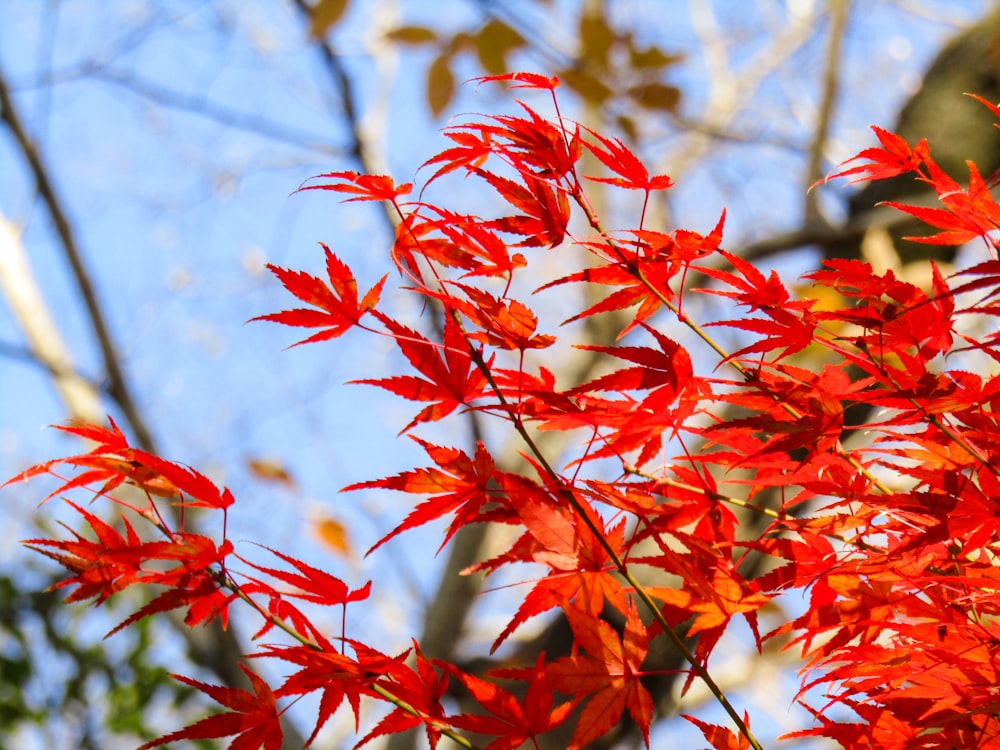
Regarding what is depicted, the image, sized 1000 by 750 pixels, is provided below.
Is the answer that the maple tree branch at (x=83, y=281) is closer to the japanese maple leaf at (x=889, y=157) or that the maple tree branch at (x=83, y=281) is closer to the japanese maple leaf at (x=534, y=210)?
the japanese maple leaf at (x=534, y=210)

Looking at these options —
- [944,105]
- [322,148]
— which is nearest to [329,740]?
[322,148]

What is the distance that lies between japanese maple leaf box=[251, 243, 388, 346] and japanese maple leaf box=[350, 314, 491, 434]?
0.09 feet

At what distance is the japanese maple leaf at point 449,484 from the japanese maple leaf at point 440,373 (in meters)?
0.03

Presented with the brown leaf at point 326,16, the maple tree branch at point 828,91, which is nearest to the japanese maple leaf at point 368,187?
the brown leaf at point 326,16

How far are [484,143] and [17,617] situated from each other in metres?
1.40

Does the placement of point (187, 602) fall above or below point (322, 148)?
below

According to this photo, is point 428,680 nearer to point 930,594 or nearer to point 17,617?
point 930,594

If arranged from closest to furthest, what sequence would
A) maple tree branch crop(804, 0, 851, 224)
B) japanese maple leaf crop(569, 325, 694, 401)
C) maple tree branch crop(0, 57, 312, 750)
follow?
japanese maple leaf crop(569, 325, 694, 401) → maple tree branch crop(0, 57, 312, 750) → maple tree branch crop(804, 0, 851, 224)

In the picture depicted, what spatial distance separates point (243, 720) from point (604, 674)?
214 mm

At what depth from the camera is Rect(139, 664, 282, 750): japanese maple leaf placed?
19.6 inches

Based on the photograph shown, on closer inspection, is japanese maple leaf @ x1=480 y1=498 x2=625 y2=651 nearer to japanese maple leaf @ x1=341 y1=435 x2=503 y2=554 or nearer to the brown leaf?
japanese maple leaf @ x1=341 y1=435 x2=503 y2=554

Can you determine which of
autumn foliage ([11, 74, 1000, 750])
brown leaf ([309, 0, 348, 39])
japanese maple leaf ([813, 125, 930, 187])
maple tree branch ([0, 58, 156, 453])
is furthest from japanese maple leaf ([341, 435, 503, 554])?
maple tree branch ([0, 58, 156, 453])

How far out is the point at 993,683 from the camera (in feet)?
1.54

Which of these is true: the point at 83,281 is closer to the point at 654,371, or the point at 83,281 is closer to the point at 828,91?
the point at 654,371
